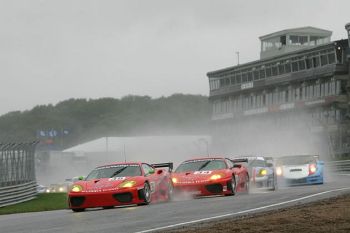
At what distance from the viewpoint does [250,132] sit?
91.5 metres

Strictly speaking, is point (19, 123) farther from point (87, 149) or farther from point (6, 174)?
point (6, 174)

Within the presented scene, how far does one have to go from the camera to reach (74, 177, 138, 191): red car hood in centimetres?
1755

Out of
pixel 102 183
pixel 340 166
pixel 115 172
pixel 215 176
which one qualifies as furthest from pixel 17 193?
pixel 340 166

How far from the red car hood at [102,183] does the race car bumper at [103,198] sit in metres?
0.15

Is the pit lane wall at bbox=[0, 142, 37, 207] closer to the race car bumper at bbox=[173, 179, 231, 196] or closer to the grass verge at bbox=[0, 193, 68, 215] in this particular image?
the grass verge at bbox=[0, 193, 68, 215]

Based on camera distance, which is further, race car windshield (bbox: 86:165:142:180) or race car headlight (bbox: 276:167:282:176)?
race car headlight (bbox: 276:167:282:176)

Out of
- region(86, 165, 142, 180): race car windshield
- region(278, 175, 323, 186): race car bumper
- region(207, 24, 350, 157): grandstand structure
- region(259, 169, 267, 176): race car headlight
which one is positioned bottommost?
region(278, 175, 323, 186): race car bumper

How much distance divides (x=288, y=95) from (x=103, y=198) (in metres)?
70.5

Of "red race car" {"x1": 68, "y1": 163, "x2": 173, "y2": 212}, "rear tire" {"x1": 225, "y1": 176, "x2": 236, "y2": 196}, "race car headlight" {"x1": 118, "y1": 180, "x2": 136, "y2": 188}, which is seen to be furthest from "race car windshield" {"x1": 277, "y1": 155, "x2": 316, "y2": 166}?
"race car headlight" {"x1": 118, "y1": 180, "x2": 136, "y2": 188}

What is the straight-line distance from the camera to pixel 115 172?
1856cm

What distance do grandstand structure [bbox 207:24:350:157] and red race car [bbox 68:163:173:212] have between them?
4850cm

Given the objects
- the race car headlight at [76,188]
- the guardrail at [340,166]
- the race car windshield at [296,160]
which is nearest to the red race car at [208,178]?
the race car headlight at [76,188]

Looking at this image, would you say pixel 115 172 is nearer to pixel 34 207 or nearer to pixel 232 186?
pixel 232 186

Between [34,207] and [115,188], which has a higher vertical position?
[115,188]
